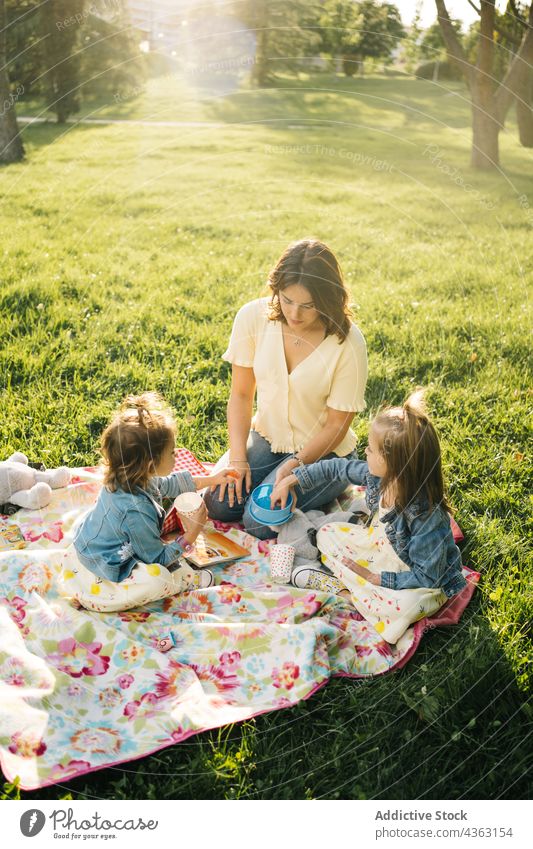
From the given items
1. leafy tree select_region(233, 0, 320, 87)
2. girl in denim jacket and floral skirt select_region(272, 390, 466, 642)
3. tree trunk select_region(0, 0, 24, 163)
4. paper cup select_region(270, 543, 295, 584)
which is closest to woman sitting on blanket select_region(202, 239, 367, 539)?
paper cup select_region(270, 543, 295, 584)

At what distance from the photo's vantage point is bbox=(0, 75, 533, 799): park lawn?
2.85m

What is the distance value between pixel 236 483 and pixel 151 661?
1.21m

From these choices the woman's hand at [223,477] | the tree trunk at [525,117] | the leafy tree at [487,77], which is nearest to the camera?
the woman's hand at [223,477]

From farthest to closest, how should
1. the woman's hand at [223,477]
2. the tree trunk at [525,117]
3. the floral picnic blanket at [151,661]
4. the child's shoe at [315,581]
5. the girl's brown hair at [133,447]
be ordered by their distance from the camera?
the tree trunk at [525,117] < the woman's hand at [223,477] < the child's shoe at [315,581] < the girl's brown hair at [133,447] < the floral picnic blanket at [151,661]

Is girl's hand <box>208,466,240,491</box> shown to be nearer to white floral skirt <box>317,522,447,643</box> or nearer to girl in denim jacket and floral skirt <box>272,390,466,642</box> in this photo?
white floral skirt <box>317,522,447,643</box>

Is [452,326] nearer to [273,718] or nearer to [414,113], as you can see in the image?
[414,113]

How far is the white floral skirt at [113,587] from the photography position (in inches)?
130

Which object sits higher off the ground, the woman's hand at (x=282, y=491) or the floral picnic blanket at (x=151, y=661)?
the woman's hand at (x=282, y=491)

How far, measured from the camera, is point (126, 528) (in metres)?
3.30

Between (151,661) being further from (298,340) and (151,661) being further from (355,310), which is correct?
(355,310)

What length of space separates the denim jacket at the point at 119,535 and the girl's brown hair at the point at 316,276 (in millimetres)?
1257

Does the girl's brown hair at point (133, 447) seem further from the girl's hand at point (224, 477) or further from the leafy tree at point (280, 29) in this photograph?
the leafy tree at point (280, 29)

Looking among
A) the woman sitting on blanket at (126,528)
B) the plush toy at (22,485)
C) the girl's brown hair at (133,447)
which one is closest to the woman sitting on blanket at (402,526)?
the woman sitting on blanket at (126,528)

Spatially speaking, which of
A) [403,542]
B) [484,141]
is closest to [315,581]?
[403,542]
